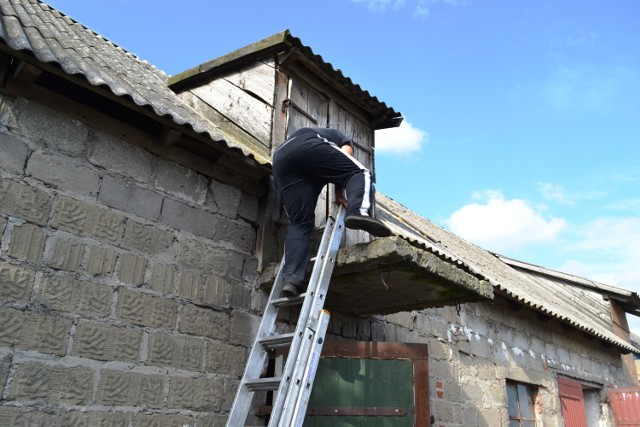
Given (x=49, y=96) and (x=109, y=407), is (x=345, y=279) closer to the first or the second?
(x=109, y=407)

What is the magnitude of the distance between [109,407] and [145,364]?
12.8 inches

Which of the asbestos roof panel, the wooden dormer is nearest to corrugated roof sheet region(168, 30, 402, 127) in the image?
the wooden dormer

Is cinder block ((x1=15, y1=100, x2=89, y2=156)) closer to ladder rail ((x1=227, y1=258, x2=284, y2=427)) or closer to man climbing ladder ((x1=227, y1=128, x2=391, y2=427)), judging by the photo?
man climbing ladder ((x1=227, y1=128, x2=391, y2=427))

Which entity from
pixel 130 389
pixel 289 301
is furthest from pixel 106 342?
pixel 289 301

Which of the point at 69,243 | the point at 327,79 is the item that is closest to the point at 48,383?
the point at 69,243

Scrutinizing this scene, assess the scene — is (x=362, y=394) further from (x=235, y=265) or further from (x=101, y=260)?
(x=101, y=260)

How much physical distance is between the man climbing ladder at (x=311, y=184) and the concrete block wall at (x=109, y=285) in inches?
25.9

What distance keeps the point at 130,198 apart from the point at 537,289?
8570 mm

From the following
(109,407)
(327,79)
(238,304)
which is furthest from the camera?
(327,79)

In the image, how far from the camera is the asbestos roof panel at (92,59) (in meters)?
3.23

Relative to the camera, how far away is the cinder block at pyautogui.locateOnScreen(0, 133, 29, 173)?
3.09m

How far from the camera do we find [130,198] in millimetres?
3605

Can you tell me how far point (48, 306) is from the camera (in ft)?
9.93

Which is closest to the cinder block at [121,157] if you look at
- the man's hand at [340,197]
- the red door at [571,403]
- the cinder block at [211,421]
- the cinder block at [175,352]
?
the cinder block at [175,352]
